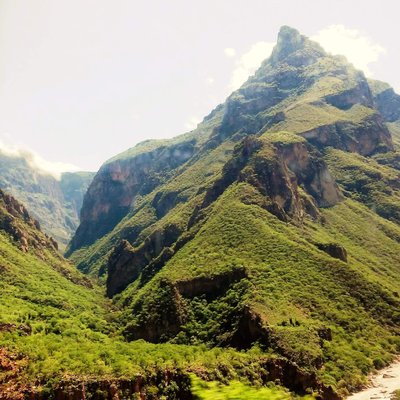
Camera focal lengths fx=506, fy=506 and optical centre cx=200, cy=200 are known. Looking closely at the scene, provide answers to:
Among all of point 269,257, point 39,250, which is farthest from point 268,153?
point 39,250

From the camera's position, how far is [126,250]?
6713 inches

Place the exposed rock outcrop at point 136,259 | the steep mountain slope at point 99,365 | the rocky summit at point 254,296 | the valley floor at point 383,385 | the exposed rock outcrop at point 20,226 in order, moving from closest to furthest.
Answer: the steep mountain slope at point 99,365 < the rocky summit at point 254,296 < the valley floor at point 383,385 < the exposed rock outcrop at point 20,226 < the exposed rock outcrop at point 136,259

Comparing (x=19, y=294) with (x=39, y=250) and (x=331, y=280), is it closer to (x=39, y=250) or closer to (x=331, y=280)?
(x=39, y=250)

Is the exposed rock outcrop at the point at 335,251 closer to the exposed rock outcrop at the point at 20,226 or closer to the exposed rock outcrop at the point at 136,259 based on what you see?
the exposed rock outcrop at the point at 136,259

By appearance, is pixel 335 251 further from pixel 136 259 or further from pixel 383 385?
pixel 136 259

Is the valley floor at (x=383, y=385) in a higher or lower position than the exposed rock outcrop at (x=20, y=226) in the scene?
higher

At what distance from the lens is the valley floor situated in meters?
71.8

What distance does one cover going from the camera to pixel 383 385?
76562 mm

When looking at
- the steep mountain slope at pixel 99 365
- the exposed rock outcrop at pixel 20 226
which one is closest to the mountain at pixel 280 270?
the steep mountain slope at pixel 99 365

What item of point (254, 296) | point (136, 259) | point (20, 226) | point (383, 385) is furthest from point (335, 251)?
point (20, 226)


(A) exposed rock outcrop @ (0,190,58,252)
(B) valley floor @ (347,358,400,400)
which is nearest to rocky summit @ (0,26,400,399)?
(B) valley floor @ (347,358,400,400)

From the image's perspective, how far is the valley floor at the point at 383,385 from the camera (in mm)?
71812

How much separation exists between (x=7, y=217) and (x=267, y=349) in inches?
4373

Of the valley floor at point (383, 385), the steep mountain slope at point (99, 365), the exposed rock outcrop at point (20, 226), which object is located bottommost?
the exposed rock outcrop at point (20, 226)
